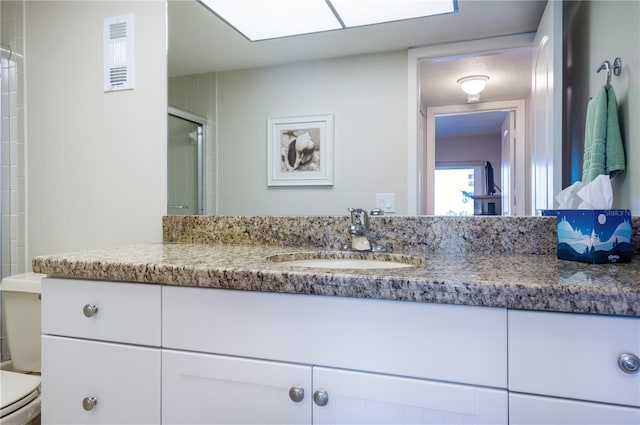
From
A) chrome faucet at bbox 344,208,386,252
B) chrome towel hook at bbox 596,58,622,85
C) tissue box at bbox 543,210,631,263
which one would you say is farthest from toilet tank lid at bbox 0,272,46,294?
chrome towel hook at bbox 596,58,622,85

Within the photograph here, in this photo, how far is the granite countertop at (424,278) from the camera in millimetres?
629

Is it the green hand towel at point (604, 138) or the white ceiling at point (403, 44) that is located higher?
the white ceiling at point (403, 44)

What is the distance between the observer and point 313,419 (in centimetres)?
76

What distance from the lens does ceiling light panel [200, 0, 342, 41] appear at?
141 cm

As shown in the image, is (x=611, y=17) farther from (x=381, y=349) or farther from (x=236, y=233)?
(x=236, y=233)

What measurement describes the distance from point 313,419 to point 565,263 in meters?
0.69

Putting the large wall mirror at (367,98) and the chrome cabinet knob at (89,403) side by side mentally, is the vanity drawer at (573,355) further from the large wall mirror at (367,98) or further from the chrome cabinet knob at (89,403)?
the chrome cabinet knob at (89,403)

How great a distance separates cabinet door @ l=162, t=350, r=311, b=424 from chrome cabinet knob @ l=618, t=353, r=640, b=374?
1.75ft

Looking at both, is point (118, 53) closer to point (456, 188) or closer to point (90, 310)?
point (90, 310)

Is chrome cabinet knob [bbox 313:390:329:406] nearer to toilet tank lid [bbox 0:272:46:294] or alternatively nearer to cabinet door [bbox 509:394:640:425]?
cabinet door [bbox 509:394:640:425]

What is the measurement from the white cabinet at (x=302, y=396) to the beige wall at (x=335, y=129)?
2.27 ft

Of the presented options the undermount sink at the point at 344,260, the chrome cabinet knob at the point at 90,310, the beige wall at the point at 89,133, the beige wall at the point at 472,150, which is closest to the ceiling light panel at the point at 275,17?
the beige wall at the point at 89,133

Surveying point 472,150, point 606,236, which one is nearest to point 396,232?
point 472,150

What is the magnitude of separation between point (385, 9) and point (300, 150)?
1.91 feet
